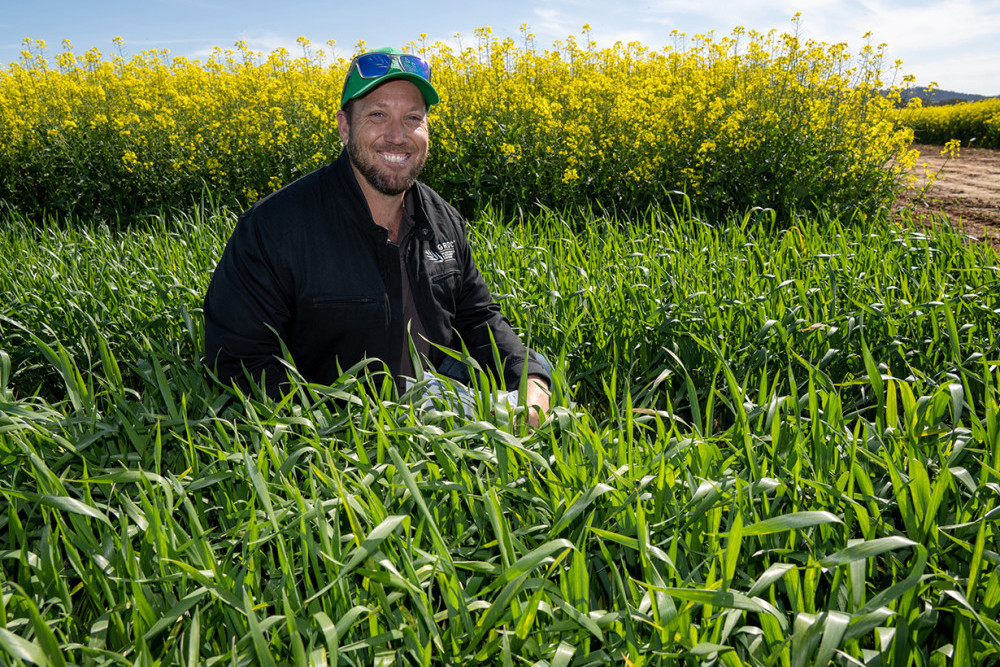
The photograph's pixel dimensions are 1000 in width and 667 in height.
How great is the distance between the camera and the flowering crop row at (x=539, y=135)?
5008 mm

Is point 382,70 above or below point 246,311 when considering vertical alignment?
above

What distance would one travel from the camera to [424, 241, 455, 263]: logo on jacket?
8.60ft

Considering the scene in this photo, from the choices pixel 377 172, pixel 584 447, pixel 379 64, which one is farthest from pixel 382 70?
pixel 584 447

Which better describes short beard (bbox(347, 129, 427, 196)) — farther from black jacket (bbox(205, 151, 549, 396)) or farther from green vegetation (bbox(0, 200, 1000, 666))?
green vegetation (bbox(0, 200, 1000, 666))

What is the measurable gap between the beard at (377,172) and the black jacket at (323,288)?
46 millimetres

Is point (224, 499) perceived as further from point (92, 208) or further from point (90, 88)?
point (90, 88)

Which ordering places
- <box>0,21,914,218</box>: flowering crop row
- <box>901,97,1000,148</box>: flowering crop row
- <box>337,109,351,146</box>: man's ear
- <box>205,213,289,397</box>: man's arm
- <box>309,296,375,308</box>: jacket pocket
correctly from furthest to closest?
<box>901,97,1000,148</box>: flowering crop row → <box>0,21,914,218</box>: flowering crop row → <box>337,109,351,146</box>: man's ear → <box>309,296,375,308</box>: jacket pocket → <box>205,213,289,397</box>: man's arm

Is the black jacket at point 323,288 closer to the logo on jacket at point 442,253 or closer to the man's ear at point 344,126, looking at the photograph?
the logo on jacket at point 442,253

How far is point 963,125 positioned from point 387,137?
2248 cm

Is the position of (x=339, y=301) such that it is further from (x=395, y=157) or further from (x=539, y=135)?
(x=539, y=135)

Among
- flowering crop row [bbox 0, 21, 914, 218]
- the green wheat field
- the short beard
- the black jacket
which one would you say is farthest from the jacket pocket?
flowering crop row [bbox 0, 21, 914, 218]

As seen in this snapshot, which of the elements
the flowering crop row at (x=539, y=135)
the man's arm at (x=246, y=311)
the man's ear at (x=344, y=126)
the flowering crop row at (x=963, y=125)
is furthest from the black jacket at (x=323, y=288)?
the flowering crop row at (x=963, y=125)

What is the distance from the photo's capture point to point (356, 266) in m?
2.39

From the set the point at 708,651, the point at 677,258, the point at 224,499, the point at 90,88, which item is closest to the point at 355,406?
the point at 224,499
